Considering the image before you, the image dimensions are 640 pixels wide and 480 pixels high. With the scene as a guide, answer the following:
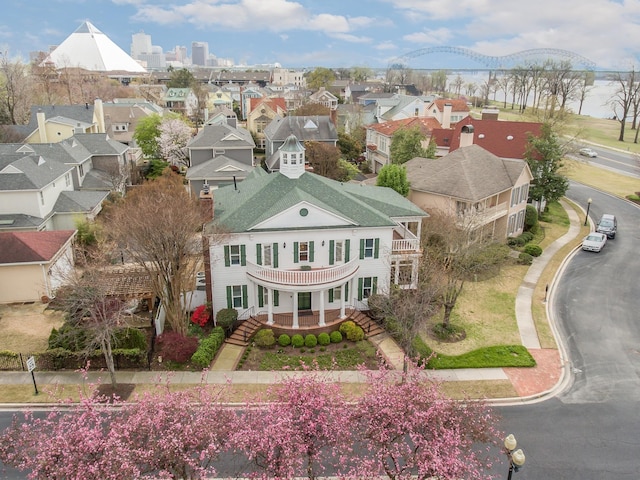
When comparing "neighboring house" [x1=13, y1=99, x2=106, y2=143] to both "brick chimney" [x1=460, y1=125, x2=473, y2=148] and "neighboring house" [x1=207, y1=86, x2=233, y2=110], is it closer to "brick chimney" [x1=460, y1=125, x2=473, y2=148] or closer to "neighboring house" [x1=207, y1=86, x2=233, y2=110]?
"brick chimney" [x1=460, y1=125, x2=473, y2=148]

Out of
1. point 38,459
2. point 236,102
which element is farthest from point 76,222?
point 236,102

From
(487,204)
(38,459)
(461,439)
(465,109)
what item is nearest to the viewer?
(38,459)

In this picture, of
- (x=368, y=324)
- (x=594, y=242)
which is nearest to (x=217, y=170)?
(x=368, y=324)

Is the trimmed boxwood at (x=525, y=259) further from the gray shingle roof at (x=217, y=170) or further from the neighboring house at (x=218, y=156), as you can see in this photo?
the gray shingle roof at (x=217, y=170)

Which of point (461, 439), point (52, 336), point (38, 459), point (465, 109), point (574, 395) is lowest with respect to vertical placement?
point (574, 395)

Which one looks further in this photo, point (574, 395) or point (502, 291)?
point (502, 291)

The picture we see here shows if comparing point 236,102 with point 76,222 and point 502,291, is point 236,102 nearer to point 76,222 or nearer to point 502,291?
point 76,222

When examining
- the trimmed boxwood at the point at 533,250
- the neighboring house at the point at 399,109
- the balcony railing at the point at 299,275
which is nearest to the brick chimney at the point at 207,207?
the balcony railing at the point at 299,275
